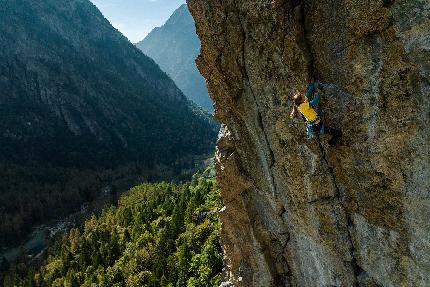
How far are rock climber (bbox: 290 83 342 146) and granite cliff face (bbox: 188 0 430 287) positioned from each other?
332 millimetres

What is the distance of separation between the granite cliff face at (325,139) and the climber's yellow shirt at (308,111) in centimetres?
89

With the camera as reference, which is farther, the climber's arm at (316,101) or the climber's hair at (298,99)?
the climber's hair at (298,99)

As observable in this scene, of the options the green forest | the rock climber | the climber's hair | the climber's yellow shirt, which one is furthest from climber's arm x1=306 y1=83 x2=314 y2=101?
the green forest

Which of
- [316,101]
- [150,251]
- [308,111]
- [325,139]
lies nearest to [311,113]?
[308,111]

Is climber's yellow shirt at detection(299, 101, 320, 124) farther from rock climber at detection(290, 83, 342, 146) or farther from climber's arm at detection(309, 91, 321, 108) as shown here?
climber's arm at detection(309, 91, 321, 108)

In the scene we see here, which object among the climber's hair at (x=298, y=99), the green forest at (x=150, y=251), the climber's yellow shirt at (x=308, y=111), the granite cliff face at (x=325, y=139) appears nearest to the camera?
the granite cliff face at (x=325, y=139)

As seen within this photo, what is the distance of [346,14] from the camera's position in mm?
13438

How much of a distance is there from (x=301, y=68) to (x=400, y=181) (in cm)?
460

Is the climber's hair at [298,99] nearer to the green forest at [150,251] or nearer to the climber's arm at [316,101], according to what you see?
the climber's arm at [316,101]

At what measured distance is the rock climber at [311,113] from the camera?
46.9 feet

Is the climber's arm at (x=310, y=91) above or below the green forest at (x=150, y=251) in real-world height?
below

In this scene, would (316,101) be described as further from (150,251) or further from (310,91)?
(150,251)

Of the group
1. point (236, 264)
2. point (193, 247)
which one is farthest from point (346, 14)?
point (193, 247)

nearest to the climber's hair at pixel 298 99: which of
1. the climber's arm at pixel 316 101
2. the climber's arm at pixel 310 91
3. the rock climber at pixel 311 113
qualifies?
the rock climber at pixel 311 113
